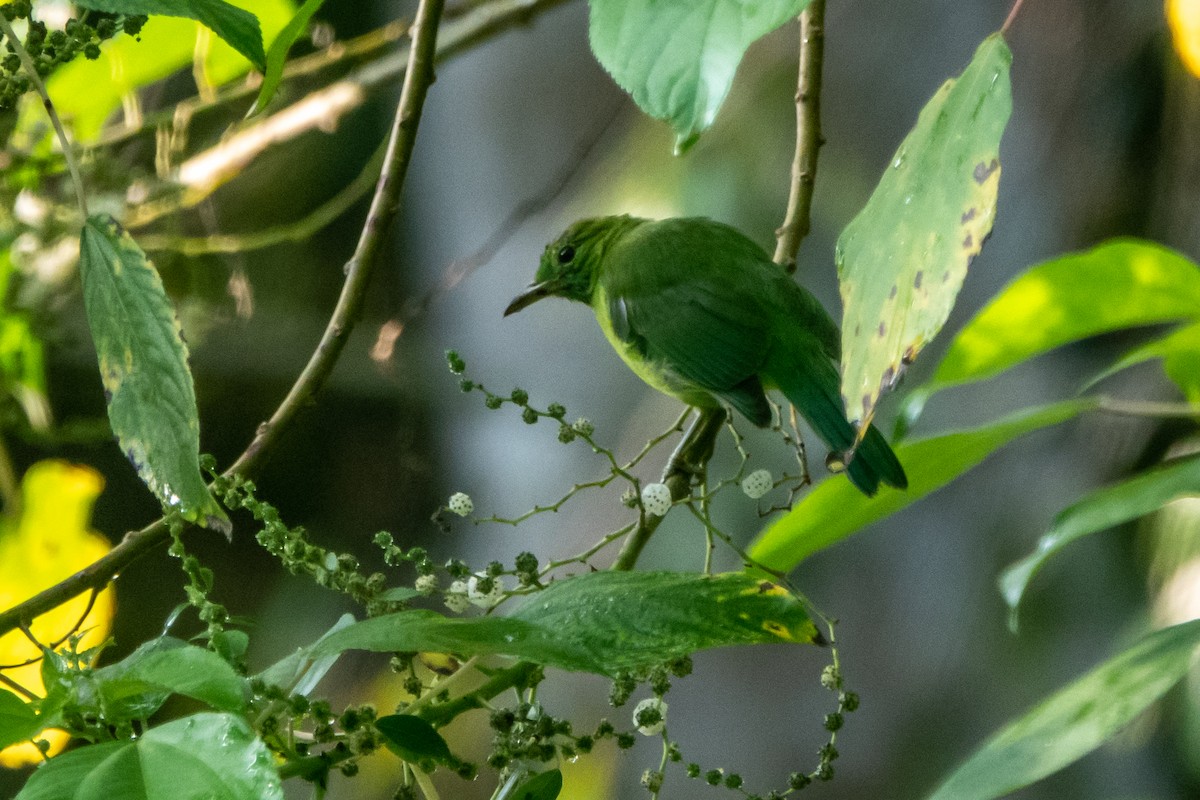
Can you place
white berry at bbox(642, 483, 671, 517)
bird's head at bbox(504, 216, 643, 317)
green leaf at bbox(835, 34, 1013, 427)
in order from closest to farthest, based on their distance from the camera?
green leaf at bbox(835, 34, 1013, 427) < white berry at bbox(642, 483, 671, 517) < bird's head at bbox(504, 216, 643, 317)

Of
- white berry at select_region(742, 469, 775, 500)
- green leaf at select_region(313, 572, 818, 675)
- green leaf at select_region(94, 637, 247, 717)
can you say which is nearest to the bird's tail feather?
white berry at select_region(742, 469, 775, 500)

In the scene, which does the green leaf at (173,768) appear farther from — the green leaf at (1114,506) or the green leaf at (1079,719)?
the green leaf at (1114,506)

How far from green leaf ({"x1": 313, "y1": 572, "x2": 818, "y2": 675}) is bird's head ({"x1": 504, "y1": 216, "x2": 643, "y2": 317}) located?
1067 millimetres

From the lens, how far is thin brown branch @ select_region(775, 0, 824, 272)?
106cm

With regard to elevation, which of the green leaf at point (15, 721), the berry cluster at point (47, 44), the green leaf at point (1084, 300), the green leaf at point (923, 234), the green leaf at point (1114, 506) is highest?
the green leaf at point (1084, 300)

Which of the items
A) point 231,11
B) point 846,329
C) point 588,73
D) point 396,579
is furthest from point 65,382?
point 846,329

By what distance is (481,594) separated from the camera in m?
0.77

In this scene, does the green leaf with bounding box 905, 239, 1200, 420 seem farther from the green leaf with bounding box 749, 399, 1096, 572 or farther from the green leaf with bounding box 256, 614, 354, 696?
the green leaf with bounding box 256, 614, 354, 696

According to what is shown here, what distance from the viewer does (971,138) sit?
486mm

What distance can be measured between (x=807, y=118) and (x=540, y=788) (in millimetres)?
689

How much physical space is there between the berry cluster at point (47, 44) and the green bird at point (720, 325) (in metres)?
0.71

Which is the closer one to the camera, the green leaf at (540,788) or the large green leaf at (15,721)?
the large green leaf at (15,721)

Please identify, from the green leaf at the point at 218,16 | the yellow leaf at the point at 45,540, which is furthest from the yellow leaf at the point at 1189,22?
the yellow leaf at the point at 45,540

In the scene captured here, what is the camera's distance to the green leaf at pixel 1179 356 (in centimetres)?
99
